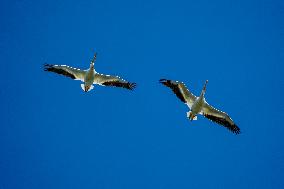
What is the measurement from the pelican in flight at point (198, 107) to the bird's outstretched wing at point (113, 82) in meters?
2.00

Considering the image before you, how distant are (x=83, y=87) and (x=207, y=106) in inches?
217

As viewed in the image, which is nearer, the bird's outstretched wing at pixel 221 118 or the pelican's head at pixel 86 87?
the bird's outstretched wing at pixel 221 118

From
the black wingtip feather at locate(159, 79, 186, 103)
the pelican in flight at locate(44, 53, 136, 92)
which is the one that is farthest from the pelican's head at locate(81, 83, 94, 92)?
the black wingtip feather at locate(159, 79, 186, 103)

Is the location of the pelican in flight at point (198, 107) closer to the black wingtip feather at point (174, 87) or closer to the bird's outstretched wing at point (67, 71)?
the black wingtip feather at point (174, 87)

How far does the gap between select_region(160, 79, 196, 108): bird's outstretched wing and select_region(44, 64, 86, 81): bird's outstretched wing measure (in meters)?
3.86

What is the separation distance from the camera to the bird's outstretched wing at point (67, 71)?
21406mm

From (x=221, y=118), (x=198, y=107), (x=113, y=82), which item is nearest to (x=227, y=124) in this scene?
(x=221, y=118)

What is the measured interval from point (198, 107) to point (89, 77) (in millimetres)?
4942

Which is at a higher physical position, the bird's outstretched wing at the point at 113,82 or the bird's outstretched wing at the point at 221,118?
the bird's outstretched wing at the point at 113,82

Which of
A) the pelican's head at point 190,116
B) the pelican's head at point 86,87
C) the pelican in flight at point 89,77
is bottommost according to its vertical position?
the pelican's head at point 190,116

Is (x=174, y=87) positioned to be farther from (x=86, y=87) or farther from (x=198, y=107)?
(x=86, y=87)

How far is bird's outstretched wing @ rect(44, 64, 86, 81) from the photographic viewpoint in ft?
70.2

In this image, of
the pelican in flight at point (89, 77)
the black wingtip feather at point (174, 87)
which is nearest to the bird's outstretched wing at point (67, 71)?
the pelican in flight at point (89, 77)

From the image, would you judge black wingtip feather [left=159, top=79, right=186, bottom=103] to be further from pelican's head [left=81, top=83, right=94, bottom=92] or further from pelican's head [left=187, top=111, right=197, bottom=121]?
pelican's head [left=81, top=83, right=94, bottom=92]
